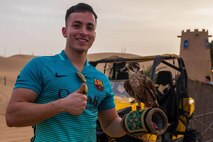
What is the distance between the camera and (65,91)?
223cm

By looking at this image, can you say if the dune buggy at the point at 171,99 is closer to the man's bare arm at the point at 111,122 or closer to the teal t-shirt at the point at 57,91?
the man's bare arm at the point at 111,122

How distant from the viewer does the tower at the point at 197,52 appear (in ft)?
112

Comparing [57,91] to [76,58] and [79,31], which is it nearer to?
[76,58]

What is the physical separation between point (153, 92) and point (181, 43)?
3332cm

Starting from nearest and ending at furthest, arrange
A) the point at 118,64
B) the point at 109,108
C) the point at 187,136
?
the point at 109,108
the point at 187,136
the point at 118,64

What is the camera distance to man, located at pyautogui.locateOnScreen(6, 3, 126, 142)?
6.73ft

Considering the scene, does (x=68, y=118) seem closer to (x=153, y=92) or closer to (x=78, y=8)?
(x=78, y=8)

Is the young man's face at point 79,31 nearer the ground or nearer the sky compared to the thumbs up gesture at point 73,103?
nearer the sky

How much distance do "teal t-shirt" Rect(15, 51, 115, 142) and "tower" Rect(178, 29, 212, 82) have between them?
1287 inches

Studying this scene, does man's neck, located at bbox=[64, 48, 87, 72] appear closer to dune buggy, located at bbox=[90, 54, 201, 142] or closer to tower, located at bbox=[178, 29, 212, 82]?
dune buggy, located at bbox=[90, 54, 201, 142]

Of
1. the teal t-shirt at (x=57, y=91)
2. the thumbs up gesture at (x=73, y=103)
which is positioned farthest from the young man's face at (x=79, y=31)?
the thumbs up gesture at (x=73, y=103)

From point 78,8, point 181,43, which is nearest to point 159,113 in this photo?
point 78,8

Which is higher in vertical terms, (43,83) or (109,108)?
(43,83)

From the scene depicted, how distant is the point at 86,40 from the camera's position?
236 centimetres
